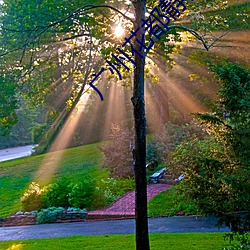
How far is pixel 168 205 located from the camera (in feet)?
32.9

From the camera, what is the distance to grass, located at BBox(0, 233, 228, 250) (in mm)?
6379

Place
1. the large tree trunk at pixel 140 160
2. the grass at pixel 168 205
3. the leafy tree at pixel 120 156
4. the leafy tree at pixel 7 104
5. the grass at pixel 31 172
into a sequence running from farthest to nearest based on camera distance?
the leafy tree at pixel 120 156 < the grass at pixel 31 172 < the leafy tree at pixel 7 104 < the grass at pixel 168 205 < the large tree trunk at pixel 140 160

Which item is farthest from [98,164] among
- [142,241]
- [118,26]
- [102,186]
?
[142,241]

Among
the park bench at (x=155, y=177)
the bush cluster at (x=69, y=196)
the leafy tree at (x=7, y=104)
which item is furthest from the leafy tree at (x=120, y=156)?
the leafy tree at (x=7, y=104)

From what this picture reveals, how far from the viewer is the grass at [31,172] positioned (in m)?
14.2

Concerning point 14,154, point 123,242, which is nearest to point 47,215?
point 123,242

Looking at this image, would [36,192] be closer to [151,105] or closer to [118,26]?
[118,26]

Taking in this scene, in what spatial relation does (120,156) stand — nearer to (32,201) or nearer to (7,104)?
(32,201)

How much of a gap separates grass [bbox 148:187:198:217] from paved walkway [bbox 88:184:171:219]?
1.47ft

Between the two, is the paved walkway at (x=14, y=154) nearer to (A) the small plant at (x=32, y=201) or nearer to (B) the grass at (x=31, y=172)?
(B) the grass at (x=31, y=172)

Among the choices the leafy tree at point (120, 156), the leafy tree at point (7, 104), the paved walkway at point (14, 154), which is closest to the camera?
the leafy tree at point (7, 104)

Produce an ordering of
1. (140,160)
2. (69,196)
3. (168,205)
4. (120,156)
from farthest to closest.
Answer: (120,156) < (69,196) < (168,205) < (140,160)

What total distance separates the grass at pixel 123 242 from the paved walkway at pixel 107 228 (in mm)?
525

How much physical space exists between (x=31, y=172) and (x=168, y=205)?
39.1 feet
